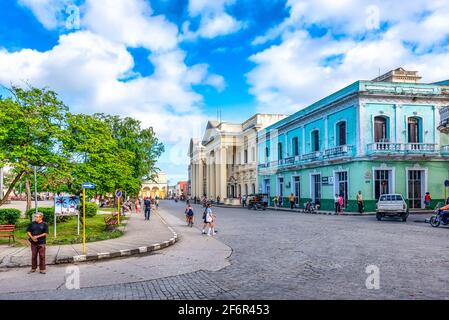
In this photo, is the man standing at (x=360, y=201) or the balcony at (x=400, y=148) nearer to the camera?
the man standing at (x=360, y=201)

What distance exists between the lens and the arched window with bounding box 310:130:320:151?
124 feet

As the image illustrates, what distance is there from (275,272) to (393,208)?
54.3ft

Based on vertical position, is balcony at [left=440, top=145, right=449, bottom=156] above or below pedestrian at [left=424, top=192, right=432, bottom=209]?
above

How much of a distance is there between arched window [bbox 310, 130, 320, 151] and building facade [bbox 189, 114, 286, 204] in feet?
56.6

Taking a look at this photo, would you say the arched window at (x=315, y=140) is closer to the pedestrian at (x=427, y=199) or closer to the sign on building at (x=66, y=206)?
the pedestrian at (x=427, y=199)

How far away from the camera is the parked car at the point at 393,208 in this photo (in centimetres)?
2258

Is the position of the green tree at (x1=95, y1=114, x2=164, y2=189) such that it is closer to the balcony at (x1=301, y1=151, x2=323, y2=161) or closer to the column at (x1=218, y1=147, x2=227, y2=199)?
the balcony at (x1=301, y1=151, x2=323, y2=161)

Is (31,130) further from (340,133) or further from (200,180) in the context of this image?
(200,180)

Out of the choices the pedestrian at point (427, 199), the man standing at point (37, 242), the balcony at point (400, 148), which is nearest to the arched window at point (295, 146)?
the balcony at point (400, 148)

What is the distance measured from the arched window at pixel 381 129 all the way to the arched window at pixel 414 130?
1985 millimetres

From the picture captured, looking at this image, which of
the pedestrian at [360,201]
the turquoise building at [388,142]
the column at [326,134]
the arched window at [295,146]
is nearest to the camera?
the pedestrian at [360,201]

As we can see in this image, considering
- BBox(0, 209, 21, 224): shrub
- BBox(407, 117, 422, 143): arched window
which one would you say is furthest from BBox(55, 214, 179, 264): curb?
BBox(407, 117, 422, 143): arched window

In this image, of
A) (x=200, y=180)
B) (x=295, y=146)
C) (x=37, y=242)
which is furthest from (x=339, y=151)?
(x=200, y=180)
